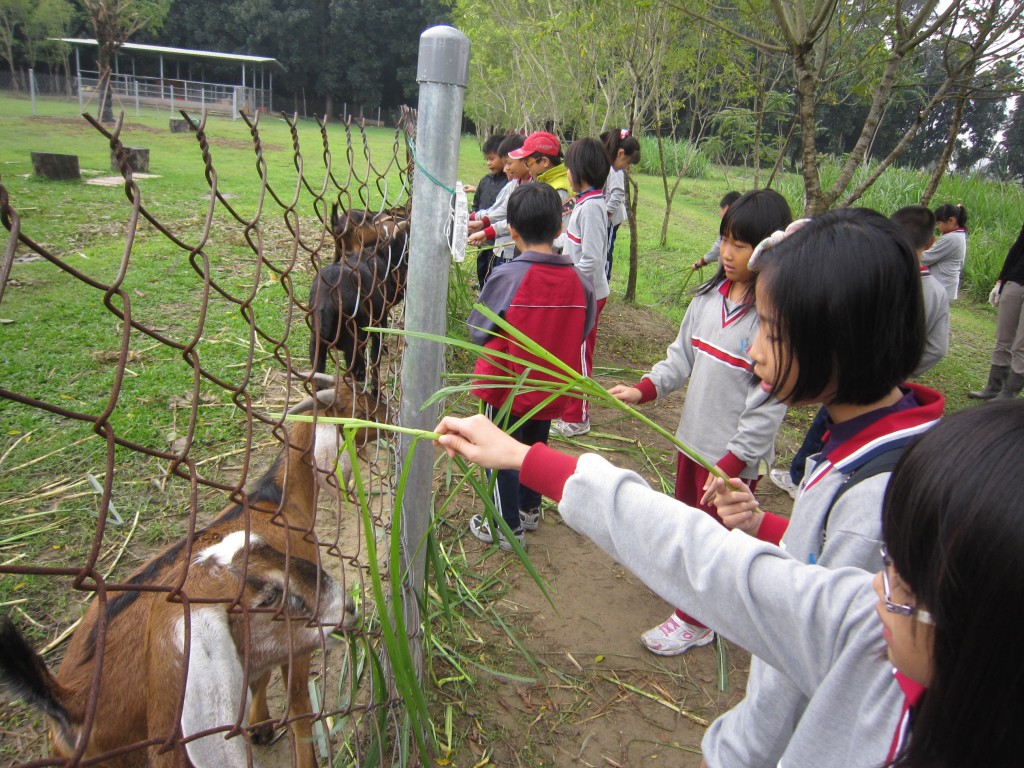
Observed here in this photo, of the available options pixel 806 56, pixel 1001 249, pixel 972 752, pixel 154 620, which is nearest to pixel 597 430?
pixel 806 56

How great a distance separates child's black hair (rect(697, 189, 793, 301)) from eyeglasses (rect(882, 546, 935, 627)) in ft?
5.40

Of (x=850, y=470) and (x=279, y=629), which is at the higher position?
(x=850, y=470)

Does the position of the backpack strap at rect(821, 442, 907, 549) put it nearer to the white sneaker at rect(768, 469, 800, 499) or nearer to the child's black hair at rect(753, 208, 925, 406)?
the child's black hair at rect(753, 208, 925, 406)

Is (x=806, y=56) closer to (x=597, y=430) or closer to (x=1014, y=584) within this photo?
(x=597, y=430)

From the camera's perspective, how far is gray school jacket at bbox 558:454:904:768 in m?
0.98

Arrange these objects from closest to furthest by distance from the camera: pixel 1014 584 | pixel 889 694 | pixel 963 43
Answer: pixel 1014 584 → pixel 889 694 → pixel 963 43

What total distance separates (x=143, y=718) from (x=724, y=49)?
8.25 metres

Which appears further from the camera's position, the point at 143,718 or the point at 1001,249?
the point at 1001,249

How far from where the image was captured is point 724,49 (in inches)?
295

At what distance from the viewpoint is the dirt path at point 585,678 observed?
227 centimetres

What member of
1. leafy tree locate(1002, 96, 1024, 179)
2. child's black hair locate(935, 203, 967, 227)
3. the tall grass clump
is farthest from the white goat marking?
leafy tree locate(1002, 96, 1024, 179)

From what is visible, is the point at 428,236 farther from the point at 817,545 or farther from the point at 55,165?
the point at 55,165

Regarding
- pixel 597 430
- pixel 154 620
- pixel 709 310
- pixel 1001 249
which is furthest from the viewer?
pixel 1001 249

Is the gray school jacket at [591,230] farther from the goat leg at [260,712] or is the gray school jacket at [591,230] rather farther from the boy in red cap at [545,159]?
the goat leg at [260,712]
